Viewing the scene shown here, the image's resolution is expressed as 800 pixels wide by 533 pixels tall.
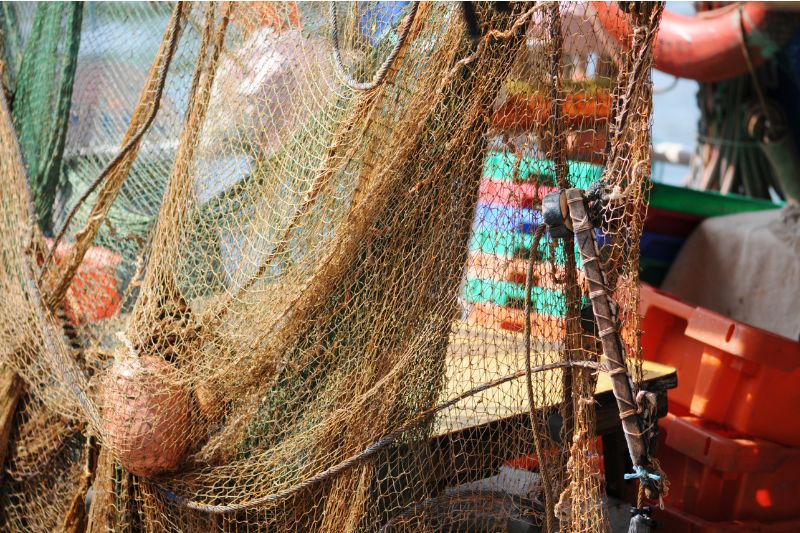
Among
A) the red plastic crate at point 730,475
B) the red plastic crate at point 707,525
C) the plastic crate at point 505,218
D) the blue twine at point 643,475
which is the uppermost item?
the plastic crate at point 505,218

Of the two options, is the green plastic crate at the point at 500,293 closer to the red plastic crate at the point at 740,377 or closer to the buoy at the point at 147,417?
the buoy at the point at 147,417

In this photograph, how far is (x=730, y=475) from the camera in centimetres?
311

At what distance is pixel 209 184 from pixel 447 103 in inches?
34.5

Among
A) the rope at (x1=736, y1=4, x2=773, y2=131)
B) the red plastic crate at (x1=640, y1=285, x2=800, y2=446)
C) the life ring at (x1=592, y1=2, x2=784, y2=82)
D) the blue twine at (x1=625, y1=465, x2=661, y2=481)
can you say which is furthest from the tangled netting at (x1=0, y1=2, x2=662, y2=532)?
the rope at (x1=736, y1=4, x2=773, y2=131)

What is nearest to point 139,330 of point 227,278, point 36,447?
point 227,278

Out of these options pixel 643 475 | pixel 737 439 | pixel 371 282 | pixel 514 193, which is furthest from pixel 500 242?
pixel 737 439

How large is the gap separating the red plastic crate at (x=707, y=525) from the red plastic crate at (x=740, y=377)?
1.02ft

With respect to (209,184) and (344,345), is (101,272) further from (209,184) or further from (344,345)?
(344,345)

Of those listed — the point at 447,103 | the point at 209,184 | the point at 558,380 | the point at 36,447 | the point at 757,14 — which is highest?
the point at 757,14

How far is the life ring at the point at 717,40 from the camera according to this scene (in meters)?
5.34

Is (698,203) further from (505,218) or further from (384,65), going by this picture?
(384,65)

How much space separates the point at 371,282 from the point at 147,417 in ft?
2.53

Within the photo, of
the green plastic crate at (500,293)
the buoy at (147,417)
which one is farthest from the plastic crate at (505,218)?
the buoy at (147,417)

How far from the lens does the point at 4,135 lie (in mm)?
3305
